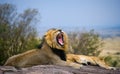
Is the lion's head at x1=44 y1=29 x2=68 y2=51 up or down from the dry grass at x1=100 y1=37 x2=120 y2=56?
up

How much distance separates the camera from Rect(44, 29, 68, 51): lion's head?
29.3 feet

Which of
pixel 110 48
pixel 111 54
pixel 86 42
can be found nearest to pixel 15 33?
pixel 86 42

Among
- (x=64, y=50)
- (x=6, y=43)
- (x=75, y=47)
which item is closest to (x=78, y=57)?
(x=64, y=50)

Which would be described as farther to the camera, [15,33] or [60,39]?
[15,33]

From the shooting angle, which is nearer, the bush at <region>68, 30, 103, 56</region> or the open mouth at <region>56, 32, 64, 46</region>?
the open mouth at <region>56, 32, 64, 46</region>

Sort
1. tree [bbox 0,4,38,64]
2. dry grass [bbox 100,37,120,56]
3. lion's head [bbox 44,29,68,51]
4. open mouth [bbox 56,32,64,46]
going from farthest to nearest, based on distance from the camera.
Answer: dry grass [bbox 100,37,120,56] → tree [bbox 0,4,38,64] → open mouth [bbox 56,32,64,46] → lion's head [bbox 44,29,68,51]

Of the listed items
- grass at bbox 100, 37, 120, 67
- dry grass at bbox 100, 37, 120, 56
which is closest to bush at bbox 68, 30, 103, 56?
grass at bbox 100, 37, 120, 67

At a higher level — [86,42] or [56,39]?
[56,39]

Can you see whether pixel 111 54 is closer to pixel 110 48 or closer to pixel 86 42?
pixel 86 42

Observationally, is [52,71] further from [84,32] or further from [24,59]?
[84,32]

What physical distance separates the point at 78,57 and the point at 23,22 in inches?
403

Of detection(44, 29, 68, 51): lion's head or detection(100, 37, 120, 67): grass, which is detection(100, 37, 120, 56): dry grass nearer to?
detection(100, 37, 120, 67): grass

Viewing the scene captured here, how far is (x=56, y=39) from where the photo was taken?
9.01 meters

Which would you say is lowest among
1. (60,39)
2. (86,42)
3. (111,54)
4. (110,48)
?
(110,48)
